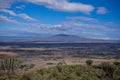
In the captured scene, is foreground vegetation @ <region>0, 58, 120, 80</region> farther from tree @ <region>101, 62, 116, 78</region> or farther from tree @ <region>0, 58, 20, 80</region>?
tree @ <region>0, 58, 20, 80</region>

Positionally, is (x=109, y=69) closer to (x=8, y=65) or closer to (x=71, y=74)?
(x=71, y=74)

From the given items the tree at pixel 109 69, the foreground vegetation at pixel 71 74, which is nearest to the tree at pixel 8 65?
the foreground vegetation at pixel 71 74

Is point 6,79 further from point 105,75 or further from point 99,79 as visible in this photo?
point 105,75

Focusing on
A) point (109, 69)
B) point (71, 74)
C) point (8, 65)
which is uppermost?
point (109, 69)

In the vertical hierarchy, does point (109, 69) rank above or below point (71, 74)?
above

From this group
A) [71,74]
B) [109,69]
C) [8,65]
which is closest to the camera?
[71,74]

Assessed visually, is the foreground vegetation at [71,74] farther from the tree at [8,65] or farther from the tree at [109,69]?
the tree at [8,65]

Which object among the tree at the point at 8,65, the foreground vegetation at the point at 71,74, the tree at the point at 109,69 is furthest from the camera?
the tree at the point at 8,65

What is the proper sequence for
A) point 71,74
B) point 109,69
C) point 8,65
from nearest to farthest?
1. point 71,74
2. point 109,69
3. point 8,65

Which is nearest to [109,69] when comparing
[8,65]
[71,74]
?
[71,74]

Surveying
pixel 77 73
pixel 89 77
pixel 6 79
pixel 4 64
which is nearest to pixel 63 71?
pixel 77 73

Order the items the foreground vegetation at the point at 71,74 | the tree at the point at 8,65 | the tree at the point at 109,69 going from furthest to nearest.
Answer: the tree at the point at 8,65
the tree at the point at 109,69
the foreground vegetation at the point at 71,74
